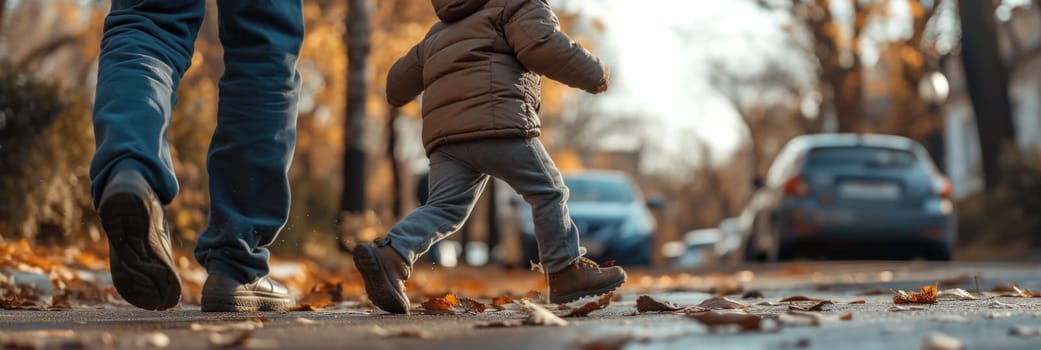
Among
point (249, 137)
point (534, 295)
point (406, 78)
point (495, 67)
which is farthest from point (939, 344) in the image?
point (534, 295)

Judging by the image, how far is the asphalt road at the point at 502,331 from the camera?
3.18 meters

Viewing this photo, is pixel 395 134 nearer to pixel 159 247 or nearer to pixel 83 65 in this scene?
pixel 83 65

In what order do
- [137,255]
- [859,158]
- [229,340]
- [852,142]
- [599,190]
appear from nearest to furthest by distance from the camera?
[229,340] < [137,255] < [859,158] < [852,142] < [599,190]

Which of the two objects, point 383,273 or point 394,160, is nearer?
point 383,273

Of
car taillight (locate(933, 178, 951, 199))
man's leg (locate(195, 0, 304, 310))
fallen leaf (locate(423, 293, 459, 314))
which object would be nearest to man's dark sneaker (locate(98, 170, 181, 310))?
man's leg (locate(195, 0, 304, 310))

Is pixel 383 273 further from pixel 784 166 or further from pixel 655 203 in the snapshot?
pixel 655 203

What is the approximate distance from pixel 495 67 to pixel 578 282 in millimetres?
745

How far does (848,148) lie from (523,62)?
10101mm

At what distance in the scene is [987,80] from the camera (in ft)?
62.0

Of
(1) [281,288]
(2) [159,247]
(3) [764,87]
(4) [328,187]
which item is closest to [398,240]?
(1) [281,288]

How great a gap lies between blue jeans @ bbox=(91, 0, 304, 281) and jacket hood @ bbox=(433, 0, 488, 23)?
1.55ft

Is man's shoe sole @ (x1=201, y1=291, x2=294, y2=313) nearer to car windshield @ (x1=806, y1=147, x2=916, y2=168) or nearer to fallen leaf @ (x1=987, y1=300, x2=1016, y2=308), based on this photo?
Result: fallen leaf @ (x1=987, y1=300, x2=1016, y2=308)

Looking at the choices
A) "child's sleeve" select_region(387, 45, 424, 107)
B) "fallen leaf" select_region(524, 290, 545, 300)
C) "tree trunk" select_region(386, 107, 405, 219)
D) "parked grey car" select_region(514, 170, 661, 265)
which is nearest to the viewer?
"child's sleeve" select_region(387, 45, 424, 107)

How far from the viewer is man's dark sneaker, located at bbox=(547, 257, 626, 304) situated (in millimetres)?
4918
